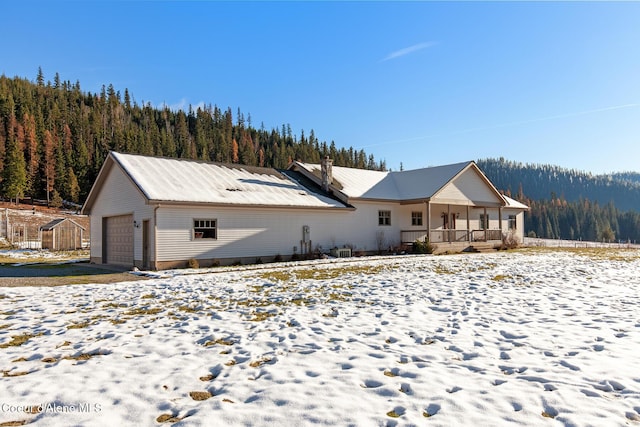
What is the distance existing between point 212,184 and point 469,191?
17.0 m

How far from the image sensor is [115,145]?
93.2 metres

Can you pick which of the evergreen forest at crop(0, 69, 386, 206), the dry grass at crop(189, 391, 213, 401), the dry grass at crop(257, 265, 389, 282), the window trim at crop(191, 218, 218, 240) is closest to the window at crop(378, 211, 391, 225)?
the dry grass at crop(257, 265, 389, 282)

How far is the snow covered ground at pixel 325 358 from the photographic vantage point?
379 cm

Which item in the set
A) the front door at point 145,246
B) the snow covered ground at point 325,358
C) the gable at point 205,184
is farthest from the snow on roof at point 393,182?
the snow covered ground at point 325,358

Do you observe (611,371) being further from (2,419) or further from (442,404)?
(2,419)

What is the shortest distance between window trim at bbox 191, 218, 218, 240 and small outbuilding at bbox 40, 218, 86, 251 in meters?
21.5

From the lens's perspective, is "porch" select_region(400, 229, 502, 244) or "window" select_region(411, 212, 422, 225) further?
"window" select_region(411, 212, 422, 225)

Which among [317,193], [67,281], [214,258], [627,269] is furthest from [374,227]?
[67,281]

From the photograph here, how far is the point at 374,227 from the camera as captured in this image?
25141 millimetres

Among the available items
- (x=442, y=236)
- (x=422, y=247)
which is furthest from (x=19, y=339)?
(x=442, y=236)

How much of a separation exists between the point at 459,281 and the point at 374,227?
42.9ft

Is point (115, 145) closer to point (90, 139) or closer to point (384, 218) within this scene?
Result: point (90, 139)

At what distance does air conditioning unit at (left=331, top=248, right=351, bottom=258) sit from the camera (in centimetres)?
2233

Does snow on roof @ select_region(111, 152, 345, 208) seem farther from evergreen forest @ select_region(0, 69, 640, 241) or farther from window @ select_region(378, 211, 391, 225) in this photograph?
evergreen forest @ select_region(0, 69, 640, 241)
